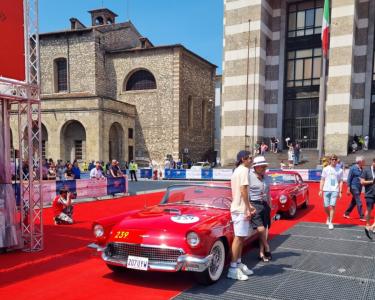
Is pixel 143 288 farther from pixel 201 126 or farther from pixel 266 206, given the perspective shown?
pixel 201 126

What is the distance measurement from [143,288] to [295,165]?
21.6m

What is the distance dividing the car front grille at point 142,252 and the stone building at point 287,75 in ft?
79.7

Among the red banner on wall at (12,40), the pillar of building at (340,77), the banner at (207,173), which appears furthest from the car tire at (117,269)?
the pillar of building at (340,77)

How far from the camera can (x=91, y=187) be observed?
13.5m

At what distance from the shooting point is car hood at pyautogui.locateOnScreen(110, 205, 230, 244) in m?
4.32

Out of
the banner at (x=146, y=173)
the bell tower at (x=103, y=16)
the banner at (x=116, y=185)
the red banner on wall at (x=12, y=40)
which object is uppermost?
the bell tower at (x=103, y=16)

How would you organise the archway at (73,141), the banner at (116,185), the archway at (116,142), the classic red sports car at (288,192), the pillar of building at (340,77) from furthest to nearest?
the archway at (116,142) → the archway at (73,141) → the pillar of building at (340,77) → the banner at (116,185) → the classic red sports car at (288,192)

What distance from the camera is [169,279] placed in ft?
15.3

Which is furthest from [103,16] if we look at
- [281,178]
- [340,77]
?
[281,178]

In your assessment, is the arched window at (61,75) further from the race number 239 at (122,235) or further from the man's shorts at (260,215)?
the man's shorts at (260,215)

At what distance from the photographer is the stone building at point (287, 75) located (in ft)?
85.5

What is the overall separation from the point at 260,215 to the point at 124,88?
33.0 m

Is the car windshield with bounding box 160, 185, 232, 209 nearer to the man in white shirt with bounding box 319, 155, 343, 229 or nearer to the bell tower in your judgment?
the man in white shirt with bounding box 319, 155, 343, 229

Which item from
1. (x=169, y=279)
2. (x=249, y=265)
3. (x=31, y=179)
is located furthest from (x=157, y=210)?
(x=31, y=179)
